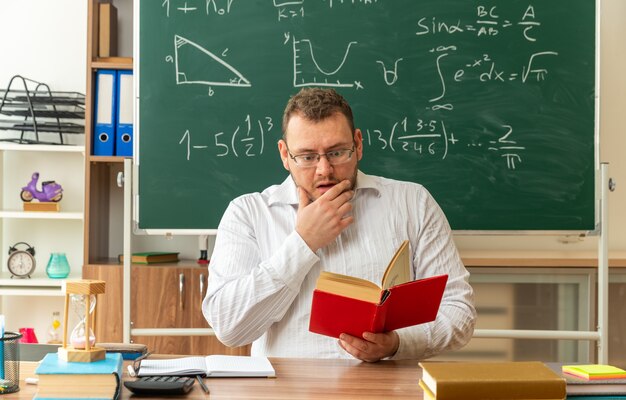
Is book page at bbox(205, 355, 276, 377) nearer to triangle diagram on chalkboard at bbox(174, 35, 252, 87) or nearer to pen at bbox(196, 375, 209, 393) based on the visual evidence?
pen at bbox(196, 375, 209, 393)

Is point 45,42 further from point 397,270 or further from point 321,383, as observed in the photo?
point 321,383

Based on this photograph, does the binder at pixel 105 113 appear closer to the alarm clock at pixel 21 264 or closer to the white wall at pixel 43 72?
the white wall at pixel 43 72

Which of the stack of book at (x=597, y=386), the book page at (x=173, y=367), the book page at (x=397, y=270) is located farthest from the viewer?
the book page at (x=397, y=270)

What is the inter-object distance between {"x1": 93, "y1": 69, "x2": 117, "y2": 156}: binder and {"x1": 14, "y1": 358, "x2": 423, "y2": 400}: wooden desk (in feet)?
5.61

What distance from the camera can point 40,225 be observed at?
358 cm

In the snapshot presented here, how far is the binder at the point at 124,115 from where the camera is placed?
3154 millimetres

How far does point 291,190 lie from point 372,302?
0.63m

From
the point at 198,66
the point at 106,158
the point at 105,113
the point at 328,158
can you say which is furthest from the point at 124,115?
the point at 328,158

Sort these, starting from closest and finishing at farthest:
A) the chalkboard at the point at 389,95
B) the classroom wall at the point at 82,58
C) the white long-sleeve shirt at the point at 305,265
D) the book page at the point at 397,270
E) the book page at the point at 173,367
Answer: the book page at the point at 173,367 < the book page at the point at 397,270 < the white long-sleeve shirt at the point at 305,265 < the chalkboard at the point at 389,95 < the classroom wall at the point at 82,58

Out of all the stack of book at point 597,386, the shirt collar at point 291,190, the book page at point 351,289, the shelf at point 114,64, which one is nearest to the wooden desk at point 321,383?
the book page at point 351,289

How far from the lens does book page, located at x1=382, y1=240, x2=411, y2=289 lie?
1648 mm

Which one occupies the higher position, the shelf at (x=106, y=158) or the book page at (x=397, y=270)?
the shelf at (x=106, y=158)

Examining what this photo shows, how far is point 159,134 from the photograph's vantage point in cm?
293

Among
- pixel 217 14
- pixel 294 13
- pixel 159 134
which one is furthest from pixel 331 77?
pixel 159 134
